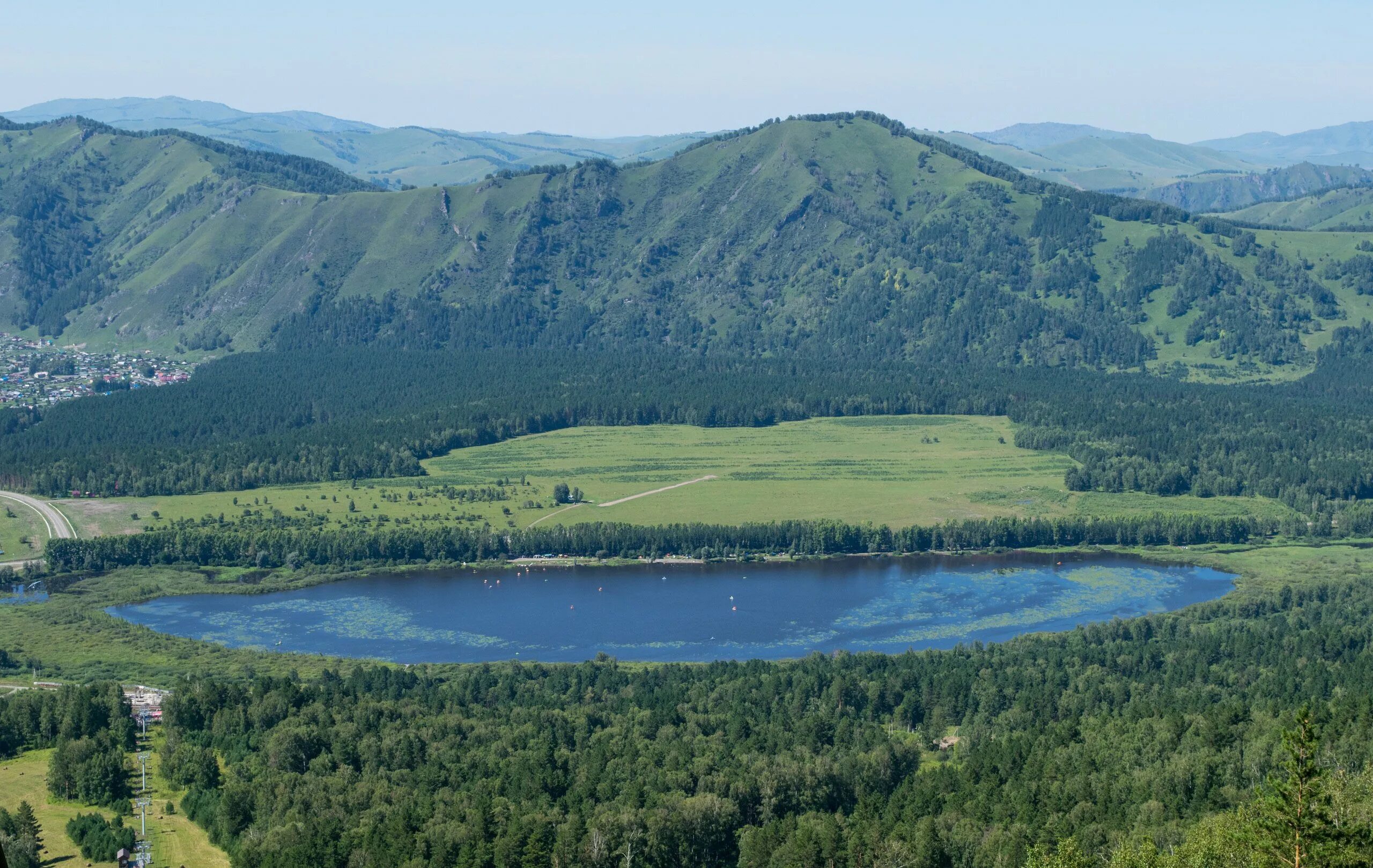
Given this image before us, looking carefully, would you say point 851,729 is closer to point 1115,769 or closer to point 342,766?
point 1115,769

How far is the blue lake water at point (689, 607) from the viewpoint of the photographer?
15688 cm

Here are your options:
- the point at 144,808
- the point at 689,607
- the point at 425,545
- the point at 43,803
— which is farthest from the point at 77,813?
the point at 425,545

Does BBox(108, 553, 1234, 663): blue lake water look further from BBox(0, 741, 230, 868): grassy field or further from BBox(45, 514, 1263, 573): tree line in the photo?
BBox(0, 741, 230, 868): grassy field

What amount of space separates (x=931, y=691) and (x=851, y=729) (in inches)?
495

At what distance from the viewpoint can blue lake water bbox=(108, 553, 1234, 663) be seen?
15688 centimetres

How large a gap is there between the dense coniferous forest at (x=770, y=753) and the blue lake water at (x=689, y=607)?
14.1 m

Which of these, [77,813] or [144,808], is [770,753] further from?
[77,813]

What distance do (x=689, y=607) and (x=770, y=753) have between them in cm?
6095

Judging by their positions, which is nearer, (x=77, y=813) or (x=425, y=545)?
(x=77, y=813)

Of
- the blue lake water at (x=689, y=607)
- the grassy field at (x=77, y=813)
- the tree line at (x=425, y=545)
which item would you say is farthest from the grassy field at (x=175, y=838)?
the tree line at (x=425, y=545)

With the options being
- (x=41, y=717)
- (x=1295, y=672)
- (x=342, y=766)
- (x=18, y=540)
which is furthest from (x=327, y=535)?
(x=1295, y=672)

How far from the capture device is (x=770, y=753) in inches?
4355

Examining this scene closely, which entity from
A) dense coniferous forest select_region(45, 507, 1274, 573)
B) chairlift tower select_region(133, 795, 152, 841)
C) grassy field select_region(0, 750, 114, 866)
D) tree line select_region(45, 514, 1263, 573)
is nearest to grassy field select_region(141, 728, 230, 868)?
chairlift tower select_region(133, 795, 152, 841)

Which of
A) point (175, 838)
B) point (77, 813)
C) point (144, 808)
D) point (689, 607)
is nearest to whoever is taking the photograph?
point (175, 838)
